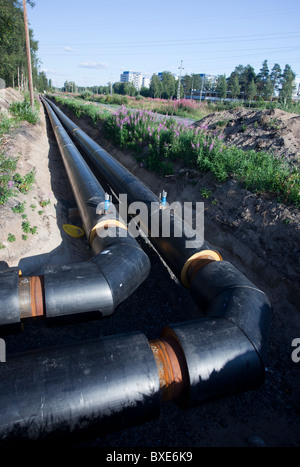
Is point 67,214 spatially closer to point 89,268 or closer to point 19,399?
point 89,268

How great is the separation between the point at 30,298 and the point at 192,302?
2478 millimetres

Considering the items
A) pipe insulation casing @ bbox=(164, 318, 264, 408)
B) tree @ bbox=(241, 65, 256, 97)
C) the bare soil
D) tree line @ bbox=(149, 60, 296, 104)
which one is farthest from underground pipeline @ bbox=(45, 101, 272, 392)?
tree @ bbox=(241, 65, 256, 97)

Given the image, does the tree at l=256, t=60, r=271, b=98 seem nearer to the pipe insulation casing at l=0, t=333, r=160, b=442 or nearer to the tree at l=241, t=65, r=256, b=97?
the tree at l=241, t=65, r=256, b=97

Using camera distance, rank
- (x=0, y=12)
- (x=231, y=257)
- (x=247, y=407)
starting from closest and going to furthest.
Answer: (x=247, y=407)
(x=231, y=257)
(x=0, y=12)

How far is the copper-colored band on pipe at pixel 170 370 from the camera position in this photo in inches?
92.4

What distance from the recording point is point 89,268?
331 centimetres

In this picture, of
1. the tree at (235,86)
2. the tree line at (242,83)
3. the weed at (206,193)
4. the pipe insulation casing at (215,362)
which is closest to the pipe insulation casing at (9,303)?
the pipe insulation casing at (215,362)

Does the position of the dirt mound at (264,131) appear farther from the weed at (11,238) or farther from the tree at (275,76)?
the tree at (275,76)

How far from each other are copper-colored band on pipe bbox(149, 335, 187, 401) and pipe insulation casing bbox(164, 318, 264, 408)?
0.07 meters

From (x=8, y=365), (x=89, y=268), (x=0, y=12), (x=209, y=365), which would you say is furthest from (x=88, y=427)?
(x=0, y=12)

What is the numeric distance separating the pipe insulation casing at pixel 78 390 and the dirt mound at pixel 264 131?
632 centimetres

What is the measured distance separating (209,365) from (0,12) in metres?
20.4

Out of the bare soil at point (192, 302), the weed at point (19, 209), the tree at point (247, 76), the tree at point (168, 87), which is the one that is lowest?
the bare soil at point (192, 302)

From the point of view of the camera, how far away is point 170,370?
2369mm
